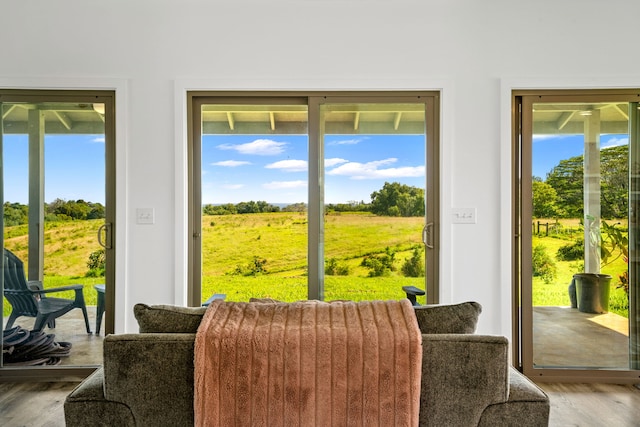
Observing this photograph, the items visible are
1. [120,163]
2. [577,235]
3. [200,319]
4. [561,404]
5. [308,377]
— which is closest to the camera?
[308,377]

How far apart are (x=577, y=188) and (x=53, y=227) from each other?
3904mm

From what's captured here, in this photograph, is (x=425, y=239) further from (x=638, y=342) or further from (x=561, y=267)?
(x=638, y=342)

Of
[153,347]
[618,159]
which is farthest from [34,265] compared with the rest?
[618,159]

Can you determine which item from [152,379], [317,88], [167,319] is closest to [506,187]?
[317,88]

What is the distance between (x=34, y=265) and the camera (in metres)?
3.24

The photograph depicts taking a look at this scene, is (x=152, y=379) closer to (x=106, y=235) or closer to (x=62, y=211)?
(x=106, y=235)

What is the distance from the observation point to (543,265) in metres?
3.25

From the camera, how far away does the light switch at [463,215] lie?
3197mm

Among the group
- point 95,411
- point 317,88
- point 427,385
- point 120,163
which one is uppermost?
point 317,88

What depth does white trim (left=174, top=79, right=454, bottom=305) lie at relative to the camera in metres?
3.18

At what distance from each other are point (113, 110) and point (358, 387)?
280 cm

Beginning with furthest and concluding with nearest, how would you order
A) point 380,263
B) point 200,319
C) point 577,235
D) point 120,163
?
1. point 380,263
2. point 577,235
3. point 120,163
4. point 200,319

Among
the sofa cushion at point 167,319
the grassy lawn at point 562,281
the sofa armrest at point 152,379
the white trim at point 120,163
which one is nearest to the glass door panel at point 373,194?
the grassy lawn at point 562,281

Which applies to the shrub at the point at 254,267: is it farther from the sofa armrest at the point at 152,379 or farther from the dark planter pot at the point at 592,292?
the dark planter pot at the point at 592,292
